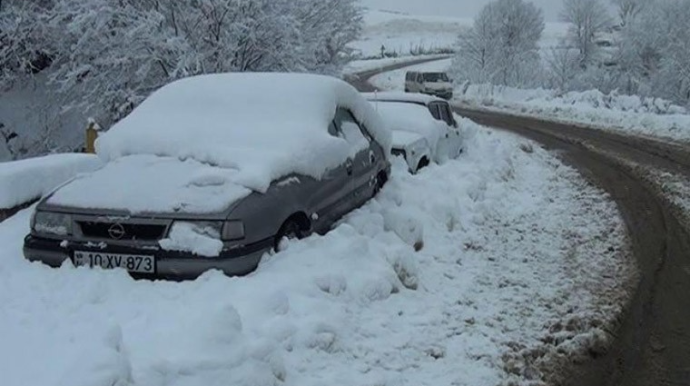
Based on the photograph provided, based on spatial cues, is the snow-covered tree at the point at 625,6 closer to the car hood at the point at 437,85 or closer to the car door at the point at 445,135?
the car hood at the point at 437,85

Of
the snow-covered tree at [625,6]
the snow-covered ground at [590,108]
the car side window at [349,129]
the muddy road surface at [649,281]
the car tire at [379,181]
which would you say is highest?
the snow-covered tree at [625,6]

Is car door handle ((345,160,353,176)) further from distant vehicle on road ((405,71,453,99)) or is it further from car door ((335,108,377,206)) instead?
distant vehicle on road ((405,71,453,99))

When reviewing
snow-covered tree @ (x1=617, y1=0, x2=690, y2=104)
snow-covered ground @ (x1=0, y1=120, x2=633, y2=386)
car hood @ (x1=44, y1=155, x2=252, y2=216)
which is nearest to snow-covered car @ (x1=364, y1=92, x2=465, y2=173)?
snow-covered ground @ (x1=0, y1=120, x2=633, y2=386)

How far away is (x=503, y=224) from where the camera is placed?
751cm

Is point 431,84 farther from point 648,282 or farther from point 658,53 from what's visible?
point 648,282

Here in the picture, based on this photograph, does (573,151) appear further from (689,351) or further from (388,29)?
(388,29)

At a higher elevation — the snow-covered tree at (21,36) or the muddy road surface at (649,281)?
the snow-covered tree at (21,36)

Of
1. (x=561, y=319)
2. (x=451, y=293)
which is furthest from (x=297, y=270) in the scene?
(x=561, y=319)

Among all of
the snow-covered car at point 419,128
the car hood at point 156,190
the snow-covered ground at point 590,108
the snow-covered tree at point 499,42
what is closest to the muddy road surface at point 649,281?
the snow-covered car at point 419,128

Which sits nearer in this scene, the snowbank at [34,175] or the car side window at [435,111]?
the snowbank at [34,175]

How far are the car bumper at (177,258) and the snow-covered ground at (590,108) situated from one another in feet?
48.2

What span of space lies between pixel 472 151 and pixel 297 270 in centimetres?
812

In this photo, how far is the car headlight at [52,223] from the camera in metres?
4.61

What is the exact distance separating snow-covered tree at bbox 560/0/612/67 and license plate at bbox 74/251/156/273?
48759 mm
